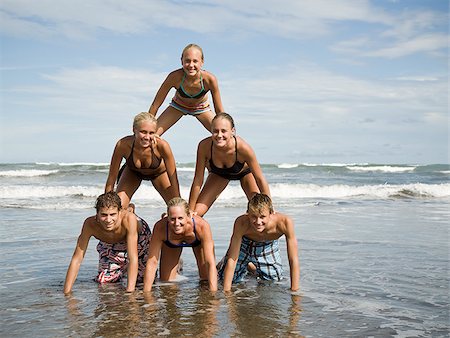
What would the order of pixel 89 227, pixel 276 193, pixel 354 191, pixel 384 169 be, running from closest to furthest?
pixel 89 227 < pixel 276 193 < pixel 354 191 < pixel 384 169

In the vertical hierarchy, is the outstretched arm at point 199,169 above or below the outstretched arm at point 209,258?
above

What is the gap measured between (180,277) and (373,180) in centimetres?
2513

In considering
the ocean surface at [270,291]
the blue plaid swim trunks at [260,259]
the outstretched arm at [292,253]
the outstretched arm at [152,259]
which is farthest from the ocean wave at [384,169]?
the outstretched arm at [152,259]

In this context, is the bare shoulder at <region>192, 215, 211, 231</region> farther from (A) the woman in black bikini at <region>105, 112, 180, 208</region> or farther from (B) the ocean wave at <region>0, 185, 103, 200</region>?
(B) the ocean wave at <region>0, 185, 103, 200</region>

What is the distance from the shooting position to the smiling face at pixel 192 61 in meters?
7.05

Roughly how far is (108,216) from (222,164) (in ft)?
5.48

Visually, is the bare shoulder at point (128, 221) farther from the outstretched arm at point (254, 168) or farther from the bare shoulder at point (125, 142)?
the outstretched arm at point (254, 168)

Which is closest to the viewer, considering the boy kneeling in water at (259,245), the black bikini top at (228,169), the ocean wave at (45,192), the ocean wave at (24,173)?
the boy kneeling in water at (259,245)

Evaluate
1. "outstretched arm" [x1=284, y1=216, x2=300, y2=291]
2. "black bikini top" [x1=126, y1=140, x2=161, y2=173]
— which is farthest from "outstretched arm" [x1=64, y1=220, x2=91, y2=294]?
"outstretched arm" [x1=284, y1=216, x2=300, y2=291]

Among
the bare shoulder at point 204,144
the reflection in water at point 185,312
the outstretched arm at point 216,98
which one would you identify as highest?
the outstretched arm at point 216,98

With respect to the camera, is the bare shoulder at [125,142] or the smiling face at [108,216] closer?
the smiling face at [108,216]

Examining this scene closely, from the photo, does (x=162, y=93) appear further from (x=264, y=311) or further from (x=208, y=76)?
(x=264, y=311)

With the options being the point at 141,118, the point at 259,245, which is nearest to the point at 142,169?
the point at 141,118

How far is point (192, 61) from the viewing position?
7066 mm
